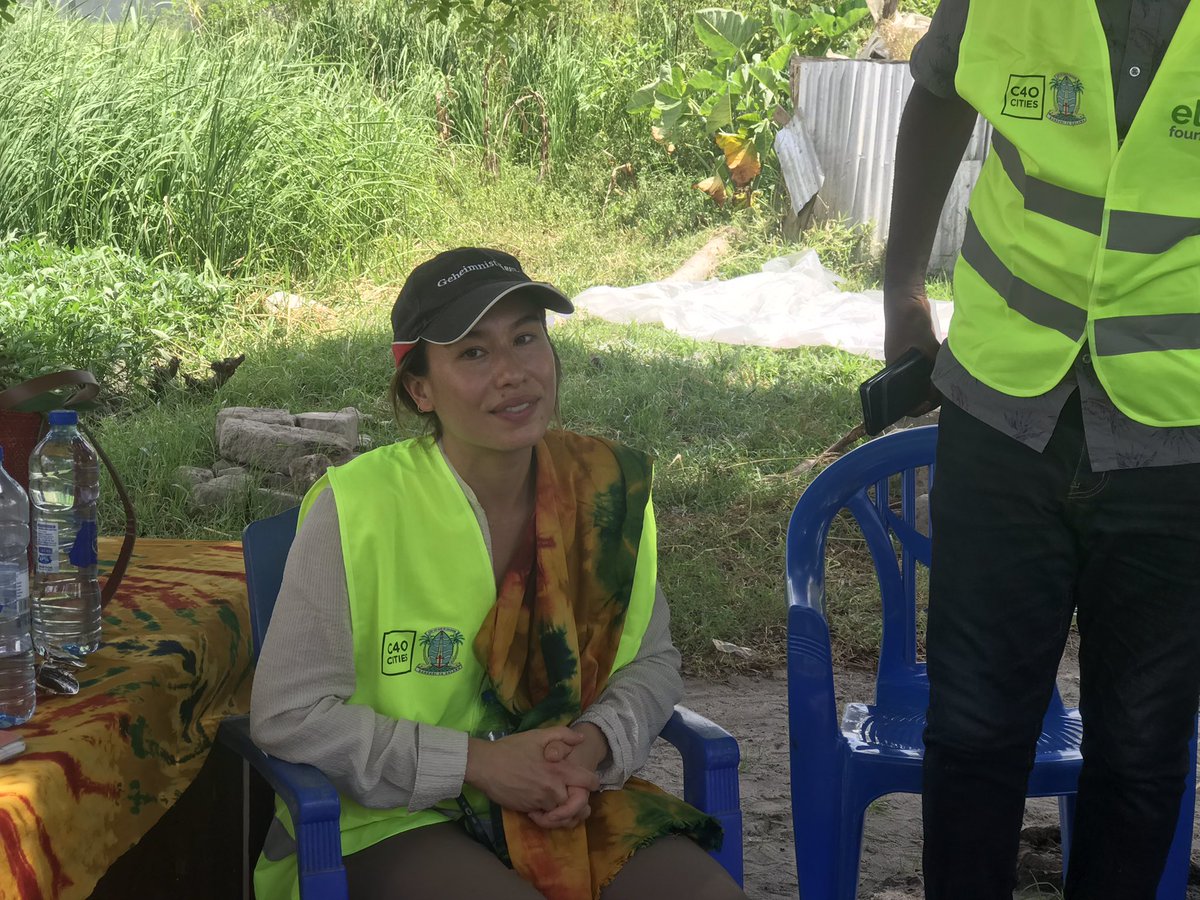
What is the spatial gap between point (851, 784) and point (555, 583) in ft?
2.33

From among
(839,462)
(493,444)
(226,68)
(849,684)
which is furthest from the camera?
(226,68)

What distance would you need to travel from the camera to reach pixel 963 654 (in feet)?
6.12

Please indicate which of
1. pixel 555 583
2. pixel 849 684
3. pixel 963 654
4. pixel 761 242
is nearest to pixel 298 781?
pixel 555 583

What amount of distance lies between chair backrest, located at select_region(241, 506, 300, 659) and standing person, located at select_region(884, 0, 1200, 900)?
1.10 metres

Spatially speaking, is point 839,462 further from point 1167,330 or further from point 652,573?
point 1167,330

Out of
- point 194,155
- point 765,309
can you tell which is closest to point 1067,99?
point 765,309

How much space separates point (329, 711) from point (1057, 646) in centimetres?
107

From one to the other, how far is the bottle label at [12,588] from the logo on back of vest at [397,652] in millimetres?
534

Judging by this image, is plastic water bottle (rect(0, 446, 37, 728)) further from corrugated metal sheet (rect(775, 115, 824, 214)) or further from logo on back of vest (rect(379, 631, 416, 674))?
corrugated metal sheet (rect(775, 115, 824, 214))

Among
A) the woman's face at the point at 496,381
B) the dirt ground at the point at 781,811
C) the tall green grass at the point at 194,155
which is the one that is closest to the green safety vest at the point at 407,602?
the woman's face at the point at 496,381

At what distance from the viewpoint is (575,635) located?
2111 mm

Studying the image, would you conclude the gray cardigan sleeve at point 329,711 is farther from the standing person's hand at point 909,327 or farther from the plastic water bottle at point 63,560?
the standing person's hand at point 909,327

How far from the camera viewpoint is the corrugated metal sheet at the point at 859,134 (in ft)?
33.4

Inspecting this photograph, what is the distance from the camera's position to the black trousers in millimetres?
1739
